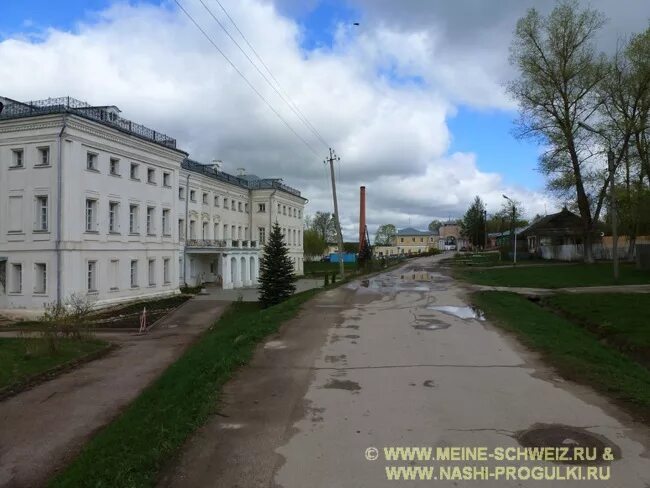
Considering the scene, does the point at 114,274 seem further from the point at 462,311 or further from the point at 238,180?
the point at 238,180

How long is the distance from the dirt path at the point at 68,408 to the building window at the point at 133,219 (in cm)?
1524

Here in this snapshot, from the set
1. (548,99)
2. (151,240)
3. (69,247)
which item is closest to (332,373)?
(69,247)

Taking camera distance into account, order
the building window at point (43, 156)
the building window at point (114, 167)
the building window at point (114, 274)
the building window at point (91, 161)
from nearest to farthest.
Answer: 1. the building window at point (43, 156)
2. the building window at point (91, 161)
3. the building window at point (114, 274)
4. the building window at point (114, 167)

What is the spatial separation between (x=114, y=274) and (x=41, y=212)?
5490 millimetres

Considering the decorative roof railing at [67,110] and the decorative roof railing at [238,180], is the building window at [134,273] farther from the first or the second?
the decorative roof railing at [238,180]

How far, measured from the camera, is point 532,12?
3719 centimetres

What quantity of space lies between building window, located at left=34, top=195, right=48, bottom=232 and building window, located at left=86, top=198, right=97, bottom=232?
7.07ft

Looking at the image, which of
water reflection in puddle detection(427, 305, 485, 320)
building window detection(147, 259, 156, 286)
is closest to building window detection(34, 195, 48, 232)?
building window detection(147, 259, 156, 286)

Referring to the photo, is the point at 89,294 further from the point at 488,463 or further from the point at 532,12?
the point at 532,12

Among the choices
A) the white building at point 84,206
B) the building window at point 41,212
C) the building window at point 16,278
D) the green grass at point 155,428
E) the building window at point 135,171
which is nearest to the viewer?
the green grass at point 155,428

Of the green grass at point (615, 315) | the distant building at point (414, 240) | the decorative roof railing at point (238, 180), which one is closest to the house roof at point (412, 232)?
the distant building at point (414, 240)

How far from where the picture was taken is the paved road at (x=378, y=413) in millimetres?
4703

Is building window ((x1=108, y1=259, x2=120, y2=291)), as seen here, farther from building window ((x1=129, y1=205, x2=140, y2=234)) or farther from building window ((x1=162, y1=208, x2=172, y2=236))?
building window ((x1=162, y1=208, x2=172, y2=236))

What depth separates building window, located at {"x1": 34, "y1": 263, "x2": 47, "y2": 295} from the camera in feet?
92.9
